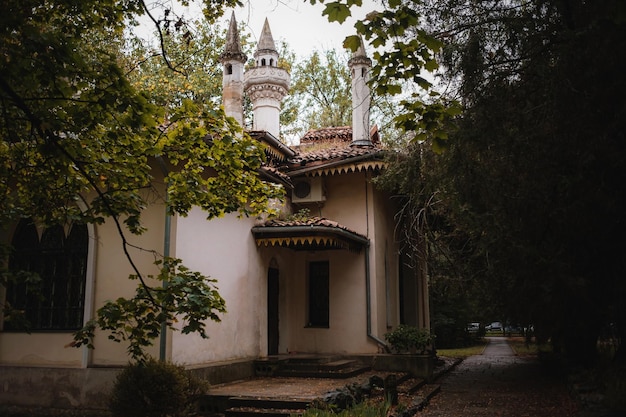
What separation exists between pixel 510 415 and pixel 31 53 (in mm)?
8432

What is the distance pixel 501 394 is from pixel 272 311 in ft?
18.3

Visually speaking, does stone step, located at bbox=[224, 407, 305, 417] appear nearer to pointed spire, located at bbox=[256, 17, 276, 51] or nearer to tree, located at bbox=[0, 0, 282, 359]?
tree, located at bbox=[0, 0, 282, 359]

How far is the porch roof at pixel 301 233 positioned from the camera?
12.0 meters

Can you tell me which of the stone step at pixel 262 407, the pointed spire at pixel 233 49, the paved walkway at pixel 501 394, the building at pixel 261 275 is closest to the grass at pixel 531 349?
the paved walkway at pixel 501 394

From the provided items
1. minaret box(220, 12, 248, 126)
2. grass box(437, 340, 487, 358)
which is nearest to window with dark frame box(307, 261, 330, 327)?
minaret box(220, 12, 248, 126)

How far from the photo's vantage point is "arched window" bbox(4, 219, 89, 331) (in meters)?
→ 10.0

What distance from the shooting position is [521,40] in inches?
301

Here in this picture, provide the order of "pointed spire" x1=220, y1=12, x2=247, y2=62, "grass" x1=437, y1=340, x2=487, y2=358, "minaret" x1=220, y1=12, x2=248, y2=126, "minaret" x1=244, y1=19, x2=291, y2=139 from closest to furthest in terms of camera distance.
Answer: "minaret" x1=220, y1=12, x2=248, y2=126
"pointed spire" x1=220, y1=12, x2=247, y2=62
"minaret" x1=244, y1=19, x2=291, y2=139
"grass" x1=437, y1=340, x2=487, y2=358

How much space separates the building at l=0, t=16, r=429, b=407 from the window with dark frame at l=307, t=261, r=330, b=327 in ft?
0.09

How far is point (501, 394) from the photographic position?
1124 centimetres

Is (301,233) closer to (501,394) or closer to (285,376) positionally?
(285,376)

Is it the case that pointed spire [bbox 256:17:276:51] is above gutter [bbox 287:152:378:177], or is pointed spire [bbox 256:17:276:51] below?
above

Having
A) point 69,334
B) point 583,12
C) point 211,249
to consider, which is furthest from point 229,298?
point 583,12

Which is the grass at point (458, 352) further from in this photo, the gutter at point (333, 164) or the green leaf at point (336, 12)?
the green leaf at point (336, 12)
